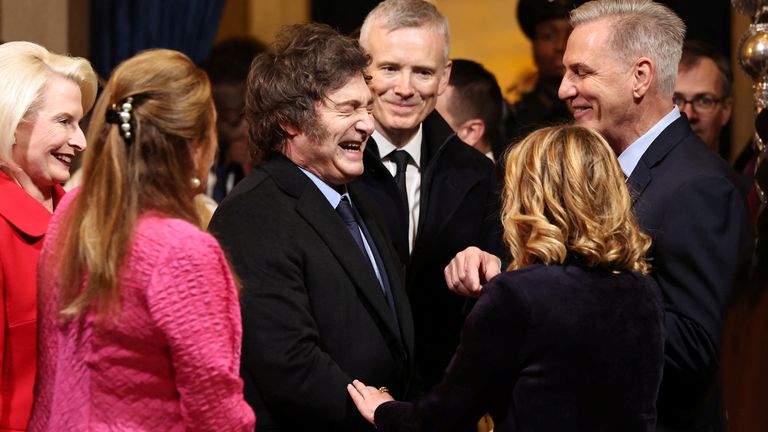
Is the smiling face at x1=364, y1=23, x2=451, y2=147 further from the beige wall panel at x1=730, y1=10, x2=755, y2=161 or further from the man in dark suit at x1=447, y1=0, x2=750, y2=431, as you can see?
the beige wall panel at x1=730, y1=10, x2=755, y2=161

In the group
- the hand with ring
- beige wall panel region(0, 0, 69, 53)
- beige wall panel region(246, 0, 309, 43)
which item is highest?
beige wall panel region(0, 0, 69, 53)

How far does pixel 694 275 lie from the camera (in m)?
2.47

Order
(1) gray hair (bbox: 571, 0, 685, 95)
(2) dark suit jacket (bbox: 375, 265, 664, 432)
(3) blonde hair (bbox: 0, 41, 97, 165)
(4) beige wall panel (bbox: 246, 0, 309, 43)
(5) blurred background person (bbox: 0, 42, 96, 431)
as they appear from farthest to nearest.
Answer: (4) beige wall panel (bbox: 246, 0, 309, 43) → (1) gray hair (bbox: 571, 0, 685, 95) → (3) blonde hair (bbox: 0, 41, 97, 165) → (5) blurred background person (bbox: 0, 42, 96, 431) → (2) dark suit jacket (bbox: 375, 265, 664, 432)

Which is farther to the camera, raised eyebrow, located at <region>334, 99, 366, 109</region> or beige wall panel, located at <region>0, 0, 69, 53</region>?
beige wall panel, located at <region>0, 0, 69, 53</region>

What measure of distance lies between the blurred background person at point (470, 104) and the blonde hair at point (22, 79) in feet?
6.84

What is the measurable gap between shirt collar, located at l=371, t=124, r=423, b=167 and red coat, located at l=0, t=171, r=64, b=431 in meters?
1.43

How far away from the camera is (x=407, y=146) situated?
3.39 m

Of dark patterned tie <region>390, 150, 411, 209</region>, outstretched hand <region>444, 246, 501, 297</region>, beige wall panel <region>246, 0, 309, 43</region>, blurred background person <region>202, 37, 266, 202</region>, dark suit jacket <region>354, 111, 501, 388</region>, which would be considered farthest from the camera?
beige wall panel <region>246, 0, 309, 43</region>

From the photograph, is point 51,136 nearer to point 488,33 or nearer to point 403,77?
point 403,77

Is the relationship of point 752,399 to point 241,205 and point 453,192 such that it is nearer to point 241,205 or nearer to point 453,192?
point 241,205

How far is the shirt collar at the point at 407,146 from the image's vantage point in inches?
132

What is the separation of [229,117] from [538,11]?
71.1 inches

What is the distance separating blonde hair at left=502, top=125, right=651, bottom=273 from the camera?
2002 millimetres

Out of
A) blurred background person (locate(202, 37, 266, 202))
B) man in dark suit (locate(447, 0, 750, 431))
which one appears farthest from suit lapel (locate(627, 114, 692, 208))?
blurred background person (locate(202, 37, 266, 202))
